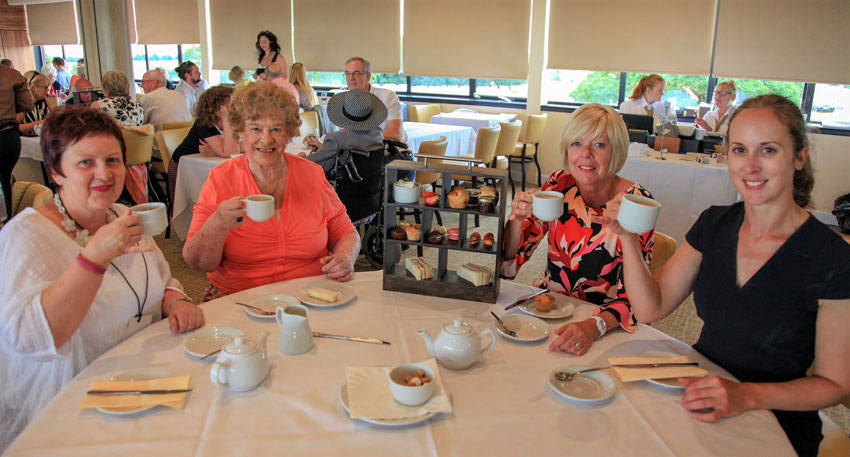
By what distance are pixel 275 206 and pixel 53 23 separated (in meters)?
13.4

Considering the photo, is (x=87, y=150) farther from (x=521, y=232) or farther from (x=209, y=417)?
(x=521, y=232)

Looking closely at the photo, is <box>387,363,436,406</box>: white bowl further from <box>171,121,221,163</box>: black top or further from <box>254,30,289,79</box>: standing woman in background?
<box>254,30,289,79</box>: standing woman in background

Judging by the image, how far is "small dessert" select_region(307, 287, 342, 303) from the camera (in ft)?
5.41

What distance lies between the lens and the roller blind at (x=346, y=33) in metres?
8.20

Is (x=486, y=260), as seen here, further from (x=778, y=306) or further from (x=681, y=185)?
(x=778, y=306)

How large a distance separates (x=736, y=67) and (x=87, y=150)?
664 centimetres

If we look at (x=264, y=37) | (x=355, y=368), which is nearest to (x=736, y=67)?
(x=264, y=37)

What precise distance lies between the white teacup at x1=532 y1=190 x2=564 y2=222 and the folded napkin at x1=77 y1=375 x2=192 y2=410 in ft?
3.22

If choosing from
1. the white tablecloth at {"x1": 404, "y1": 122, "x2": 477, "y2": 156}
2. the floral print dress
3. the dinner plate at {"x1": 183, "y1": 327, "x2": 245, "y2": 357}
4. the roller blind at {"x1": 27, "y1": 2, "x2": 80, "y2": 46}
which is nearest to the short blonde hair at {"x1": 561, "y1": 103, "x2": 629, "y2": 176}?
the floral print dress

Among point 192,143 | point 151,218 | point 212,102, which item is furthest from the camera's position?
point 192,143

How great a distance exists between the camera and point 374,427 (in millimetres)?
1106

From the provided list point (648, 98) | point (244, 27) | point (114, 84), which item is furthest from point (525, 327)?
point (244, 27)

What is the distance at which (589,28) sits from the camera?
6.77 metres

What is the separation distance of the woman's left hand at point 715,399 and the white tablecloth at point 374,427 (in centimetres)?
2
